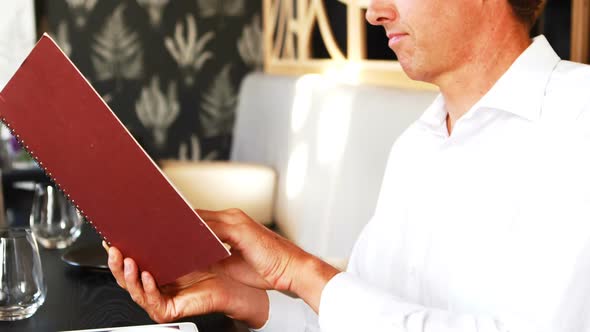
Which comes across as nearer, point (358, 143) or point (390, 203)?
point (390, 203)

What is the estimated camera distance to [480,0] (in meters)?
1.12

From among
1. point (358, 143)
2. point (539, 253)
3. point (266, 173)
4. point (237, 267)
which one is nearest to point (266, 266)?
point (237, 267)

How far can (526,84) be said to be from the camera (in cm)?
108

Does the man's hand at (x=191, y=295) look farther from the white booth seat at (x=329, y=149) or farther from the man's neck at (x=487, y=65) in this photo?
the white booth seat at (x=329, y=149)

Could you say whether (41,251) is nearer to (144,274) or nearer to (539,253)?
(144,274)

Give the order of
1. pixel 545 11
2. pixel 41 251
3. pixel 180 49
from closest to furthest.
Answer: pixel 41 251
pixel 545 11
pixel 180 49

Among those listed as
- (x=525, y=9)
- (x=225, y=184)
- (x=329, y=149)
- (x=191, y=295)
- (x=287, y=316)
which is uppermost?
(x=525, y=9)

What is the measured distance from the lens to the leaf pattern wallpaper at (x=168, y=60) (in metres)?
4.07

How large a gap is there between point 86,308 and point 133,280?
166mm

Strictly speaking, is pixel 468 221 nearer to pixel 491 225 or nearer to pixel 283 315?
pixel 491 225

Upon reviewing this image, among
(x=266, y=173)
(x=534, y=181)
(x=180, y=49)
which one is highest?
(x=534, y=181)

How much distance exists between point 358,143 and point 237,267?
1.16 metres

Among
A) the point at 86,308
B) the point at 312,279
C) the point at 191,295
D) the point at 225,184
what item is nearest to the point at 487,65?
the point at 312,279

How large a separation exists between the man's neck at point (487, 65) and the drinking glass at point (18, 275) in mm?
656
